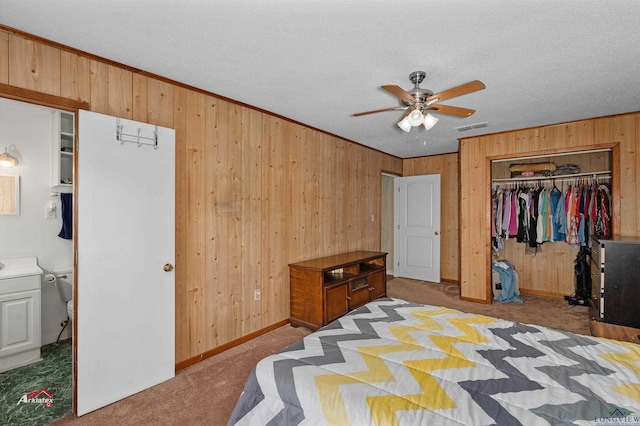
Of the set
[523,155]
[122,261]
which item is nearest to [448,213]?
[523,155]

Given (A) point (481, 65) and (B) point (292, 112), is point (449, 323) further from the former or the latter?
(B) point (292, 112)

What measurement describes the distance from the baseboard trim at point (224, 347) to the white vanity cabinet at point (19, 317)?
1.40m

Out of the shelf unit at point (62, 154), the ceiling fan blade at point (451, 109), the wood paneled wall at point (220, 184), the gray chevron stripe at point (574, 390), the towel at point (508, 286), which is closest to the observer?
the gray chevron stripe at point (574, 390)

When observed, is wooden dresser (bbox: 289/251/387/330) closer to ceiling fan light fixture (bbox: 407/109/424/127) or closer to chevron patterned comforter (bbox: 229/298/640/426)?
chevron patterned comforter (bbox: 229/298/640/426)

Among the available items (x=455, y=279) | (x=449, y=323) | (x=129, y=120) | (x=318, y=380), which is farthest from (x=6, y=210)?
(x=455, y=279)

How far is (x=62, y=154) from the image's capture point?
309 centimetres

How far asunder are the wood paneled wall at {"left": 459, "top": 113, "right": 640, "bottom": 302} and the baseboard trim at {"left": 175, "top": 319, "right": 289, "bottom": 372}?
2.85m

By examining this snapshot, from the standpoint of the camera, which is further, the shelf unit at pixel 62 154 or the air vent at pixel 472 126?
the air vent at pixel 472 126

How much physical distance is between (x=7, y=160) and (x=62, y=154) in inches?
17.5

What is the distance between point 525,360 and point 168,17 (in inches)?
105

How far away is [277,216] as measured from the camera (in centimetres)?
356

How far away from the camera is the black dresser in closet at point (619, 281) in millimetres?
2830

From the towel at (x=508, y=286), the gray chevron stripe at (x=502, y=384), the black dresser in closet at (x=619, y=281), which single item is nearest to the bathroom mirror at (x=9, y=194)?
the gray chevron stripe at (x=502, y=384)

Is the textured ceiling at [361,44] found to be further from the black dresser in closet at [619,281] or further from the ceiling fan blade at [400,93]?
the black dresser in closet at [619,281]
